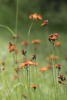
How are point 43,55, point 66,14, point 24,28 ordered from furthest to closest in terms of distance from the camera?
point 66,14
point 24,28
point 43,55

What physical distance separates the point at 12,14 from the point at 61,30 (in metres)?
1.63

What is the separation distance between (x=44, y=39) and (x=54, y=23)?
5.86 ft

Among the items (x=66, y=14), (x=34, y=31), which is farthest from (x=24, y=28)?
(x=66, y=14)

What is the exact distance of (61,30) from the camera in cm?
897

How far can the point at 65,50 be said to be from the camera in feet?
22.8

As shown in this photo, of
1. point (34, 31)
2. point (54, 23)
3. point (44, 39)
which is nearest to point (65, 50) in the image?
point (44, 39)

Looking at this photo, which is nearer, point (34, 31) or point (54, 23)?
point (34, 31)

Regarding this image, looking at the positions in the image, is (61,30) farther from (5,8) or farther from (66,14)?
(5,8)

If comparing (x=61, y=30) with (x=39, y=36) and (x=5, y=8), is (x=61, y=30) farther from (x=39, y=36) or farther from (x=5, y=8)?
(x=5, y=8)

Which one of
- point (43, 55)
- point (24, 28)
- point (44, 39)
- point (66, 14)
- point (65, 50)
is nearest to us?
point (43, 55)

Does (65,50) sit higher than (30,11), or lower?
lower

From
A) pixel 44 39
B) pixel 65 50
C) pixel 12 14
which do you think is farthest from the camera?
pixel 12 14

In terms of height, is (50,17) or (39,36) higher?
(50,17)

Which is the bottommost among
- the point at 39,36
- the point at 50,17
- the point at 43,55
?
the point at 43,55
